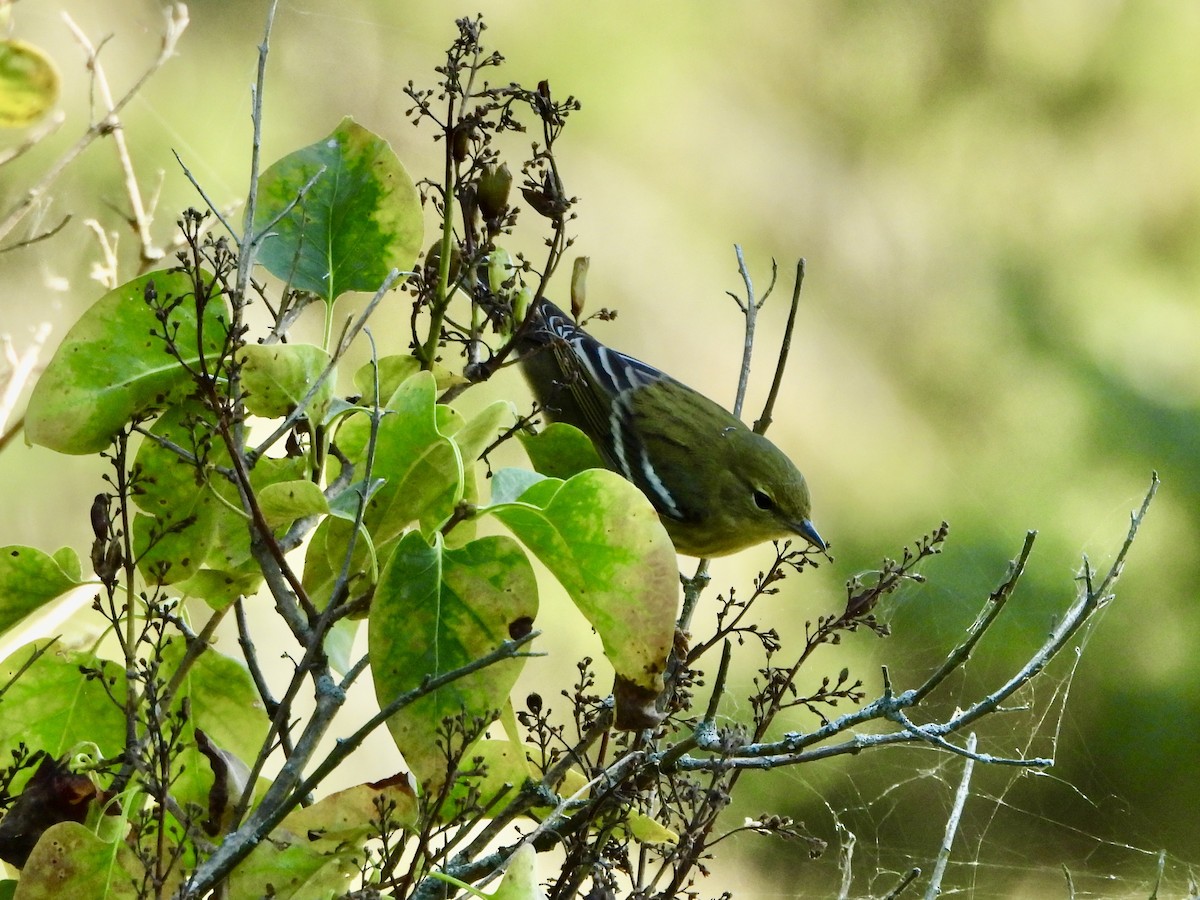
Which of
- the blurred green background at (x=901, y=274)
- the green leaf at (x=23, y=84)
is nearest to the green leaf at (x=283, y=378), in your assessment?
the green leaf at (x=23, y=84)

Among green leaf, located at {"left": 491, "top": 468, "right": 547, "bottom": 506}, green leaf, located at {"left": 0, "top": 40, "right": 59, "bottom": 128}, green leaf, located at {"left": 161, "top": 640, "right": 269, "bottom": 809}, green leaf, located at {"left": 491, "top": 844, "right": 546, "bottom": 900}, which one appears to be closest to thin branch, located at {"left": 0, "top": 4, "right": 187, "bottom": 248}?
green leaf, located at {"left": 0, "top": 40, "right": 59, "bottom": 128}

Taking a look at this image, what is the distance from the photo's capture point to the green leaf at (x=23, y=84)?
0.67m

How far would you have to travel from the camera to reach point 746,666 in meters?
2.72

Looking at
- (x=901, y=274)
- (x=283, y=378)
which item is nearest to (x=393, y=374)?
(x=283, y=378)

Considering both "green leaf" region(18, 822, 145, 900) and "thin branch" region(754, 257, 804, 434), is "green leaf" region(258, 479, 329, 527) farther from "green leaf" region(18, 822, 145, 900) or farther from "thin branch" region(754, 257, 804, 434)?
"thin branch" region(754, 257, 804, 434)

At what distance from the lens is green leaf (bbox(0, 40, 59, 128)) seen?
0.67 m

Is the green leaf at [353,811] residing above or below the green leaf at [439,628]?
below

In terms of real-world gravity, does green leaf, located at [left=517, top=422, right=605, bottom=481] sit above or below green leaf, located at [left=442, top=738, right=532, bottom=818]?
above

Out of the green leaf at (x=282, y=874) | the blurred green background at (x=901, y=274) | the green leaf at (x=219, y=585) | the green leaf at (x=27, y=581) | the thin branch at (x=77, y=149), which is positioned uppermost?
the blurred green background at (x=901, y=274)

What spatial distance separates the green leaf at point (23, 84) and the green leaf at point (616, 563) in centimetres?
40

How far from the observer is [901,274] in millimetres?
3529

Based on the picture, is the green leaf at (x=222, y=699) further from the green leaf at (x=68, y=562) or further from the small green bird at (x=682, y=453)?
the small green bird at (x=682, y=453)

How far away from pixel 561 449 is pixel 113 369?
26 cm

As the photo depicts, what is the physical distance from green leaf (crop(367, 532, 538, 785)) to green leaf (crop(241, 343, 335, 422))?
113mm
